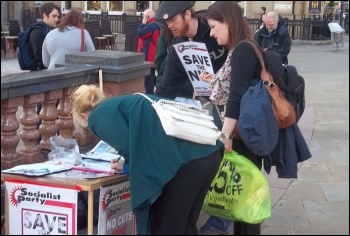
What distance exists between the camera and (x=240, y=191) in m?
4.61

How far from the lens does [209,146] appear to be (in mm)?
4109

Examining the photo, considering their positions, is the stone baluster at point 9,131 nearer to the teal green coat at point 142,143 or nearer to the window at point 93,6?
the teal green coat at point 142,143

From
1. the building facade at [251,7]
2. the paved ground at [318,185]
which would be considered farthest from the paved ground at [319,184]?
the building facade at [251,7]

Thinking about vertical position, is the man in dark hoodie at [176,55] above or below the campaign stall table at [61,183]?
above

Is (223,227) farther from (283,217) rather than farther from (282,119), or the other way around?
(282,119)

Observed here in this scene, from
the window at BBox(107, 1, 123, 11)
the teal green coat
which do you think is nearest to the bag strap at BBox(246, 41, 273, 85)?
the teal green coat

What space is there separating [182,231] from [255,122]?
79 centimetres

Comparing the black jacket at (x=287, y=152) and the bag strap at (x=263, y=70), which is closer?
the bag strap at (x=263, y=70)

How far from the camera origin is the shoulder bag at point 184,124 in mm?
3926

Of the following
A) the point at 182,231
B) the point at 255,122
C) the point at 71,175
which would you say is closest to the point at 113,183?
the point at 71,175

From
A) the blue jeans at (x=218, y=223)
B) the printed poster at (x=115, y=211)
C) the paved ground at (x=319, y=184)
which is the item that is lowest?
the paved ground at (x=319, y=184)

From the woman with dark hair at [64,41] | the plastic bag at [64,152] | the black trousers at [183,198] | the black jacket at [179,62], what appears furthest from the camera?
the woman with dark hair at [64,41]

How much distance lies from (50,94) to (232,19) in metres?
1.93

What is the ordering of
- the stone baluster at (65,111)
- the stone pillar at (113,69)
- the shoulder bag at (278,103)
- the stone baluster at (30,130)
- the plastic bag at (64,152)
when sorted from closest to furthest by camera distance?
the shoulder bag at (278,103) < the plastic bag at (64,152) < the stone baluster at (30,130) < the stone baluster at (65,111) < the stone pillar at (113,69)
